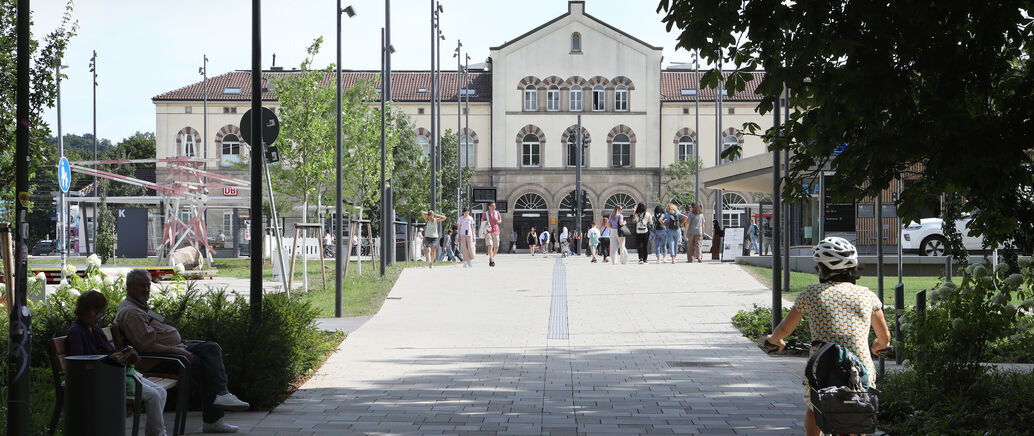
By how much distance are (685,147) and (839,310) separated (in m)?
62.2

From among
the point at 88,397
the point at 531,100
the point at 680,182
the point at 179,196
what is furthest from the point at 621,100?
the point at 88,397

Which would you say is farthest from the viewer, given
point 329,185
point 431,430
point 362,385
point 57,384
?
point 329,185

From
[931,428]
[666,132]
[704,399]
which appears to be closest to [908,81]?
[931,428]

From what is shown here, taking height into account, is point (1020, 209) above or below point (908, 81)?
below

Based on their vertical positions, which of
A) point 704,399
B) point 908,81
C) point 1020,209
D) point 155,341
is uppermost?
point 908,81

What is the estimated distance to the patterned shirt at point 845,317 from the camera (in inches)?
216

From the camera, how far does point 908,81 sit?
7090 mm

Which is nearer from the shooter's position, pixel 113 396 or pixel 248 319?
pixel 113 396

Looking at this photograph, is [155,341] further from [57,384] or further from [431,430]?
[431,430]

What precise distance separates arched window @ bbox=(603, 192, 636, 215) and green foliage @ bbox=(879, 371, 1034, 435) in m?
57.0

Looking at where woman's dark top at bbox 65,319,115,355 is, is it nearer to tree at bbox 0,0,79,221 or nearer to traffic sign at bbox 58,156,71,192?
tree at bbox 0,0,79,221

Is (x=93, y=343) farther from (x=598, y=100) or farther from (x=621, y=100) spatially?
(x=621, y=100)

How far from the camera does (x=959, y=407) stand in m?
7.68

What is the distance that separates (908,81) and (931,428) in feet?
7.28
